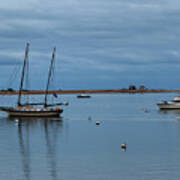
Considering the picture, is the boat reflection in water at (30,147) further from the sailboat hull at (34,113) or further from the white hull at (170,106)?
the white hull at (170,106)

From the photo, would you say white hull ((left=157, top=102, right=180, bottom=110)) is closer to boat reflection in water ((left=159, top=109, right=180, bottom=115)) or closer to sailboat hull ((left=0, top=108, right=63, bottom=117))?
boat reflection in water ((left=159, top=109, right=180, bottom=115))

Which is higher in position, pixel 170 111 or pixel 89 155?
pixel 170 111

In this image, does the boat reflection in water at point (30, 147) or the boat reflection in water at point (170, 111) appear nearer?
the boat reflection in water at point (30, 147)

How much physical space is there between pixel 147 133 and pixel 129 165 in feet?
92.4

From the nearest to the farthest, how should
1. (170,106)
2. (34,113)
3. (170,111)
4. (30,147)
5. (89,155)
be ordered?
(89,155)
(30,147)
(34,113)
(170,111)
(170,106)

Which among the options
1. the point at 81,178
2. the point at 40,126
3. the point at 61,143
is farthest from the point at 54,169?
the point at 40,126

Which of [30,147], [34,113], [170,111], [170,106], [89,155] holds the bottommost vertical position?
[30,147]

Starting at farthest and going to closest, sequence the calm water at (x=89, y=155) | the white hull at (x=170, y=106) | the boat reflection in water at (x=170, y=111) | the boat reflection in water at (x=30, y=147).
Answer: the white hull at (x=170, y=106), the boat reflection in water at (x=170, y=111), the boat reflection in water at (x=30, y=147), the calm water at (x=89, y=155)

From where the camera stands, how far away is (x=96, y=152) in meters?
48.5

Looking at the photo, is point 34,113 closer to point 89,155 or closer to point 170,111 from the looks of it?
point 170,111

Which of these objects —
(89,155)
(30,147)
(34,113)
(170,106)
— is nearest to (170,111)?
(170,106)

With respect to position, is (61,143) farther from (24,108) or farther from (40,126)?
(24,108)

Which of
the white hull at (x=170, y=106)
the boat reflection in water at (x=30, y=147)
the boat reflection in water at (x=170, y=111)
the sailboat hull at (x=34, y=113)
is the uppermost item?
the white hull at (x=170, y=106)

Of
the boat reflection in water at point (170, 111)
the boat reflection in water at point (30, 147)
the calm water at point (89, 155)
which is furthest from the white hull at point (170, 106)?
the calm water at point (89, 155)
